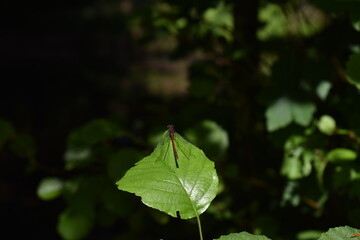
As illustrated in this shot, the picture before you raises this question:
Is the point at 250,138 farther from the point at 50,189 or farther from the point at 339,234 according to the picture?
the point at 339,234

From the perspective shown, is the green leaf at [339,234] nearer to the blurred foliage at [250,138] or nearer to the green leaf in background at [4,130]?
the blurred foliage at [250,138]

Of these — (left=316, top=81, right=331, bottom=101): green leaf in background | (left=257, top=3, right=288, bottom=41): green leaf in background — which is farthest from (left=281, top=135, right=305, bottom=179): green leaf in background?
(left=257, top=3, right=288, bottom=41): green leaf in background

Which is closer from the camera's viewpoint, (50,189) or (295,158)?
(295,158)

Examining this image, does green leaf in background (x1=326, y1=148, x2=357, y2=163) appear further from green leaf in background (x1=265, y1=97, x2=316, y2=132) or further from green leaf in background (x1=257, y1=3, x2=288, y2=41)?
green leaf in background (x1=257, y1=3, x2=288, y2=41)

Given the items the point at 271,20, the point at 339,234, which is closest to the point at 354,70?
the point at 339,234

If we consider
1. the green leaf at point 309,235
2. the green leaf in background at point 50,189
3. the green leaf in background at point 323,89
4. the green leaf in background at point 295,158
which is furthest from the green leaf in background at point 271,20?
the green leaf in background at point 50,189

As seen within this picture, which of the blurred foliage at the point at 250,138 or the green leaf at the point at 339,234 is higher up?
the blurred foliage at the point at 250,138

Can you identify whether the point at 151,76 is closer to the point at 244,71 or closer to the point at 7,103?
the point at 7,103

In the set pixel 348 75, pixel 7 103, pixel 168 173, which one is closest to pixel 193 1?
pixel 348 75
